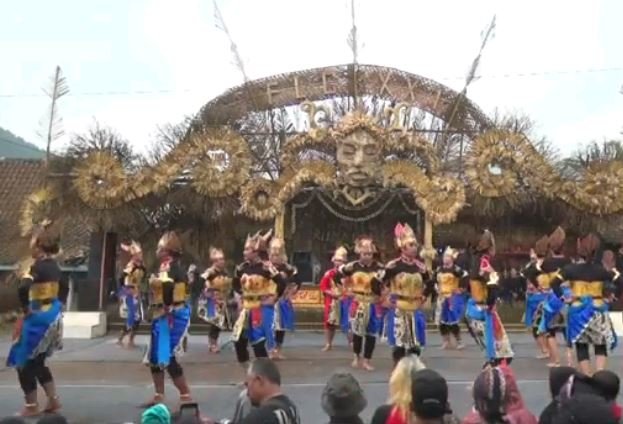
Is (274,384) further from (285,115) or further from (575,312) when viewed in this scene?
(285,115)

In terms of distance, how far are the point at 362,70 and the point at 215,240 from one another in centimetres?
533

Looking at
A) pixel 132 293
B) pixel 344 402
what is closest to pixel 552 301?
pixel 132 293

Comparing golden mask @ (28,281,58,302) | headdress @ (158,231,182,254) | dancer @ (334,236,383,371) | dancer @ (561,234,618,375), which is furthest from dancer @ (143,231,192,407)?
dancer @ (561,234,618,375)

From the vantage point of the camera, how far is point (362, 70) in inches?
832

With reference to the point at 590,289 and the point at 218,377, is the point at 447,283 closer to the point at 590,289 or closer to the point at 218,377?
the point at 590,289

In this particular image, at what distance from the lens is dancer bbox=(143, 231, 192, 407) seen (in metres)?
8.85

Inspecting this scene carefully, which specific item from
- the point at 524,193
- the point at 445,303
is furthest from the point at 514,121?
the point at 445,303

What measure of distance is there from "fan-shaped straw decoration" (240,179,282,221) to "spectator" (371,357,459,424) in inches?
560

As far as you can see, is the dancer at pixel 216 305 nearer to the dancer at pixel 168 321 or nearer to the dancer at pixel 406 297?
the dancer at pixel 406 297

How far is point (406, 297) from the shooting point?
10891mm

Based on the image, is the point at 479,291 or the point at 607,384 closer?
the point at 607,384

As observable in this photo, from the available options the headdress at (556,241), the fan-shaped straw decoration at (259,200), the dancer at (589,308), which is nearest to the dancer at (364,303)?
the headdress at (556,241)

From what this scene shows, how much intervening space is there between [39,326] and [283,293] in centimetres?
404

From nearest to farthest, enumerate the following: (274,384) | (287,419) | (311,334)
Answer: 1. (287,419)
2. (274,384)
3. (311,334)
